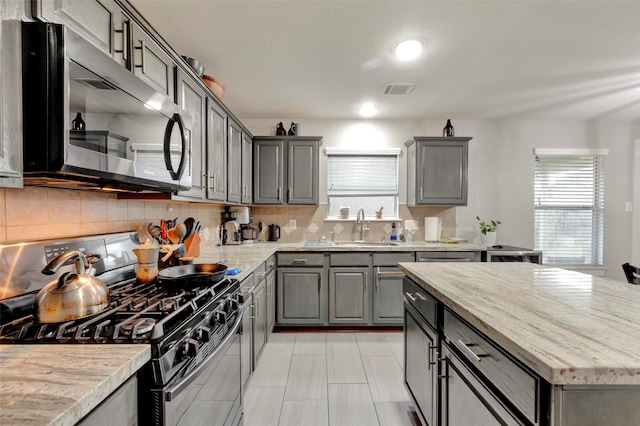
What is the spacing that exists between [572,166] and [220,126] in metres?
4.62

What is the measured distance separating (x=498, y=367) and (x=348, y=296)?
7.89 feet

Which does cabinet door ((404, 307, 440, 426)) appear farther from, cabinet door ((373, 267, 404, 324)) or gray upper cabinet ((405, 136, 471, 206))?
gray upper cabinet ((405, 136, 471, 206))

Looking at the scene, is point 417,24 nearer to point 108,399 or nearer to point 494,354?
point 494,354

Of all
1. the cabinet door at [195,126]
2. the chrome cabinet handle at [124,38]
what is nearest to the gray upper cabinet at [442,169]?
the cabinet door at [195,126]

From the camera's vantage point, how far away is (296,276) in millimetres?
3264

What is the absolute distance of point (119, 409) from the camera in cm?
76

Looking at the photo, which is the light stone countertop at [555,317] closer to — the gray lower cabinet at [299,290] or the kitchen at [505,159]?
the gray lower cabinet at [299,290]

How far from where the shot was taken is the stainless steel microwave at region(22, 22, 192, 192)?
0.85 meters

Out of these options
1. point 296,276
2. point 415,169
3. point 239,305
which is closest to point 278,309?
point 296,276

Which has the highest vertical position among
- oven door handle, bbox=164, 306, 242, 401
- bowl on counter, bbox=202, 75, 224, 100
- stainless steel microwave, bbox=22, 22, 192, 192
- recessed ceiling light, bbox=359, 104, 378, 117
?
recessed ceiling light, bbox=359, 104, 378, 117

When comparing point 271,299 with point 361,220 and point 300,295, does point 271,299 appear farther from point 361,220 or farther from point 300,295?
point 361,220

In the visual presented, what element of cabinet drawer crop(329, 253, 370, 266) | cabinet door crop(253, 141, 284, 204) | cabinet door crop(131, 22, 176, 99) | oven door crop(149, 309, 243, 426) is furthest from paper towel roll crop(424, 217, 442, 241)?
cabinet door crop(131, 22, 176, 99)

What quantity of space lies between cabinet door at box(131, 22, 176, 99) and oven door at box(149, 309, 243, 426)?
50.5 inches

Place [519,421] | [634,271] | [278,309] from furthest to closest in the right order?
1. [278,309]
2. [634,271]
3. [519,421]
